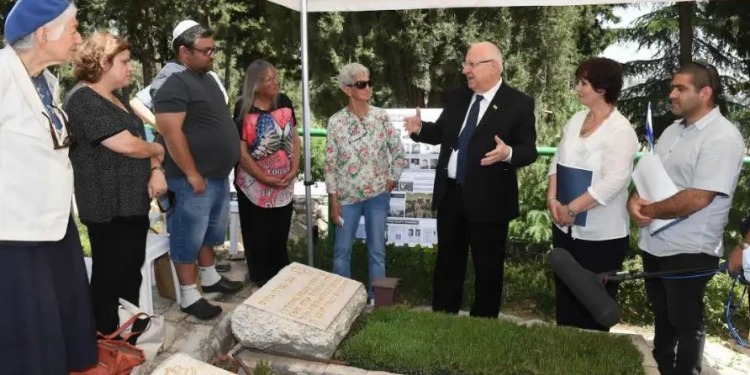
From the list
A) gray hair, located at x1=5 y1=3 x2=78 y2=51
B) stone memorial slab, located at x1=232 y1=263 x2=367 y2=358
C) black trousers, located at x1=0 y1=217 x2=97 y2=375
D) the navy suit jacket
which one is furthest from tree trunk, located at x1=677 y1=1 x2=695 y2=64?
black trousers, located at x1=0 y1=217 x2=97 y2=375

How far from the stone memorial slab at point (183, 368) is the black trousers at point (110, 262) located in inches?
32.2

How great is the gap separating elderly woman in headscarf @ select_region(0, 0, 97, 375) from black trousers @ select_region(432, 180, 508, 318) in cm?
219

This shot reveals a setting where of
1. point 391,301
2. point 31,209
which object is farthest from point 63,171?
point 391,301

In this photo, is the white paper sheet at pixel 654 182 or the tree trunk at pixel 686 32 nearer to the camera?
the white paper sheet at pixel 654 182

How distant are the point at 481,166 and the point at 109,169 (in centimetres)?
199

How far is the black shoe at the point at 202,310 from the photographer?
396cm

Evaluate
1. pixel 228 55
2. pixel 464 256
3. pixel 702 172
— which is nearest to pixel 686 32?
pixel 464 256

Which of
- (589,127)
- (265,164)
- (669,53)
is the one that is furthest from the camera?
(669,53)

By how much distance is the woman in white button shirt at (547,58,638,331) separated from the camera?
3236 mm

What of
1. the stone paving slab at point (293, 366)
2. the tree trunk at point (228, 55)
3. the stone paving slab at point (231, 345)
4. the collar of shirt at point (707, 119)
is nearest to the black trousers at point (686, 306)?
the stone paving slab at point (231, 345)

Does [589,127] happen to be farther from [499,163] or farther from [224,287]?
[224,287]

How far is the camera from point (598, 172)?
3.28m

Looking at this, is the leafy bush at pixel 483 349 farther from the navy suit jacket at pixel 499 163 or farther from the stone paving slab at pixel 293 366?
the navy suit jacket at pixel 499 163

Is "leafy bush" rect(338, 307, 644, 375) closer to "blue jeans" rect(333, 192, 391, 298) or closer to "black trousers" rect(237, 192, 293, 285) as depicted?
"blue jeans" rect(333, 192, 391, 298)
